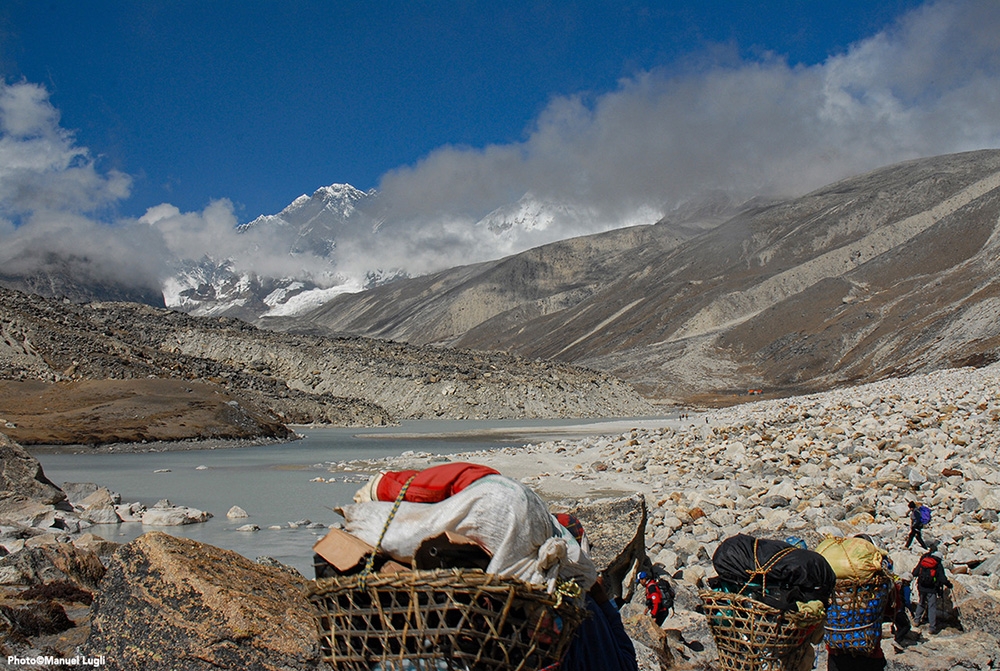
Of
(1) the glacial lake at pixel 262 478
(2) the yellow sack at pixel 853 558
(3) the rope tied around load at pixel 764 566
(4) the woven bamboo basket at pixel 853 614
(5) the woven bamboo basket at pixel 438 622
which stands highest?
(5) the woven bamboo basket at pixel 438 622

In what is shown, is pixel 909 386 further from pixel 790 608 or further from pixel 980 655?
pixel 790 608

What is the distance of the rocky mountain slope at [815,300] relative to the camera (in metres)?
99.1

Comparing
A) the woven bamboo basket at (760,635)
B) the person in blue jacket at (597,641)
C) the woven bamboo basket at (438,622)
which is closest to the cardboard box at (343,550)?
the woven bamboo basket at (438,622)

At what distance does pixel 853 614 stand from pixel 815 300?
133232mm

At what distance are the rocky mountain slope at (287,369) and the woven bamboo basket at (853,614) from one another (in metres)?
39.6

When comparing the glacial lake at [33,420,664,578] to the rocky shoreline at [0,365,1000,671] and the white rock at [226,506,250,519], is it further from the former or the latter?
the rocky shoreline at [0,365,1000,671]

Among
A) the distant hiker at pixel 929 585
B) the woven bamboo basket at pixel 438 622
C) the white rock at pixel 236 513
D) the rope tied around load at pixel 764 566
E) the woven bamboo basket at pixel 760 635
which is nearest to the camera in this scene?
the woven bamboo basket at pixel 438 622

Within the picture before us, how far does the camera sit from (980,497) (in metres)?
12.6

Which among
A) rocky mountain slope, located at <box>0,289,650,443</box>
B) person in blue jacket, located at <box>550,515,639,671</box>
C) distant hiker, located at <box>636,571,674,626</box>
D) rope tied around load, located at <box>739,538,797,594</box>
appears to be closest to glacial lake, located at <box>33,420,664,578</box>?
distant hiker, located at <box>636,571,674,626</box>

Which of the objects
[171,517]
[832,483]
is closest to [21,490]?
[171,517]

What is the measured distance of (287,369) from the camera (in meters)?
65.6

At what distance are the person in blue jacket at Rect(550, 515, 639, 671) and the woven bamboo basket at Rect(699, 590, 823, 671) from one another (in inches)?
57.3

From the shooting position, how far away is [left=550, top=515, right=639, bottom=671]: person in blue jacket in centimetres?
353

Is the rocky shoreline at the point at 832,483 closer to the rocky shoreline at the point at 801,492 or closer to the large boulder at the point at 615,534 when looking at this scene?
the rocky shoreline at the point at 801,492
